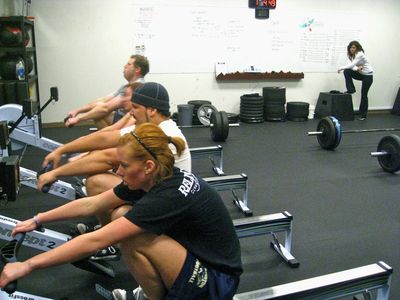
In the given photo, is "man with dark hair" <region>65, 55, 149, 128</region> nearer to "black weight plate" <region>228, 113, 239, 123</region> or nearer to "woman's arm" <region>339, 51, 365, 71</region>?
"black weight plate" <region>228, 113, 239, 123</region>

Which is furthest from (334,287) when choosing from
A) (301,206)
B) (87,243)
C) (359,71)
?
(359,71)

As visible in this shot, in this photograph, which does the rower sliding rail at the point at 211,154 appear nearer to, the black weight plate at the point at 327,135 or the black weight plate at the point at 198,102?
the black weight plate at the point at 327,135

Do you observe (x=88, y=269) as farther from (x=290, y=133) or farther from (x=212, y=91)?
(x=212, y=91)

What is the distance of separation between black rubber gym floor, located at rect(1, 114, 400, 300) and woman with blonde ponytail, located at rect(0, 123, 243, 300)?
0.74m

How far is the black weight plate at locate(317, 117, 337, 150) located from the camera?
4730 mm

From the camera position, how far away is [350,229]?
280 centimetres

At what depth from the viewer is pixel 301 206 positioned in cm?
320

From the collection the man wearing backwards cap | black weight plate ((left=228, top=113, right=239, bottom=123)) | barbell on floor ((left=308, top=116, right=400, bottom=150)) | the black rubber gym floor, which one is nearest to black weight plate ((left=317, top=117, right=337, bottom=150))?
barbell on floor ((left=308, top=116, right=400, bottom=150))

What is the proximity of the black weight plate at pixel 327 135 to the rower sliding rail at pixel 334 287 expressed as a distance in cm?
313

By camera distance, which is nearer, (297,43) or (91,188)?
(91,188)

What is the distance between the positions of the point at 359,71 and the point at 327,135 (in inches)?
111

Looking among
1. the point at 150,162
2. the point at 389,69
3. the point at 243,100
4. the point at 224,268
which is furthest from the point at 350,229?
the point at 389,69

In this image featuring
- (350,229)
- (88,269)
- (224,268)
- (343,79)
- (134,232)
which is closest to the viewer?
(134,232)

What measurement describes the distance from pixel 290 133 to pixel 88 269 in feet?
14.6
